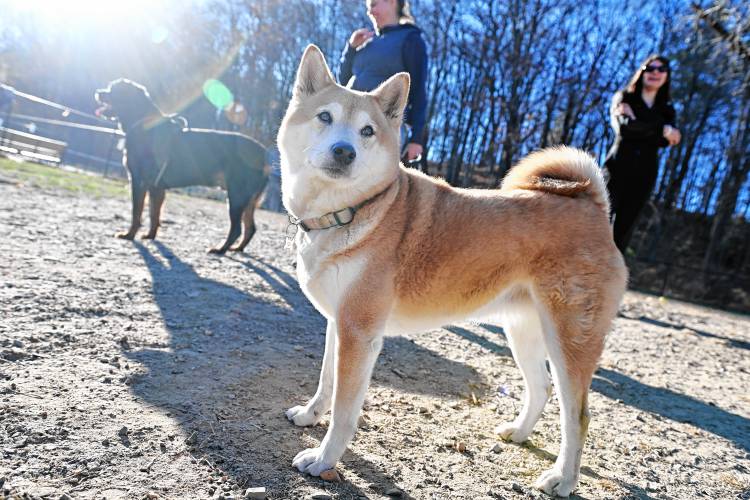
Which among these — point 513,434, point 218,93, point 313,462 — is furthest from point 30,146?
point 513,434

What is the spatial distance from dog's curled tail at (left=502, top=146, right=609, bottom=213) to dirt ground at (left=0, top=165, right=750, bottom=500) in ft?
4.91

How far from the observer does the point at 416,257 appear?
2.41 metres

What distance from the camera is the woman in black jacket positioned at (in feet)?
14.9

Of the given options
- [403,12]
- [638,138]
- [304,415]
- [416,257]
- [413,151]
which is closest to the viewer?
[416,257]

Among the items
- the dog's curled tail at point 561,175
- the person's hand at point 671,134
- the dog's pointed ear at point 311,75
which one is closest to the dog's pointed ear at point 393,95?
the dog's pointed ear at point 311,75

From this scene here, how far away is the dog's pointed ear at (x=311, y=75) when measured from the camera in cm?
270

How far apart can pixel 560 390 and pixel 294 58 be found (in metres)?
27.2

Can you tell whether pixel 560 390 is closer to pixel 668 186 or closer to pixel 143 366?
pixel 143 366

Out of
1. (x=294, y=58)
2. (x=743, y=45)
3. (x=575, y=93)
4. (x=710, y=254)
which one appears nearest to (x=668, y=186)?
(x=710, y=254)

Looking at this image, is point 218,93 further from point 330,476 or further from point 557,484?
point 557,484

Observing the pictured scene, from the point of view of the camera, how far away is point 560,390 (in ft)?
7.82

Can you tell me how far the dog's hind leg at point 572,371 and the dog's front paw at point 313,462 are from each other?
1067 millimetres

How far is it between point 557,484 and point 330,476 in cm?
112

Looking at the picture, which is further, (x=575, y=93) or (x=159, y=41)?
(x=159, y=41)
